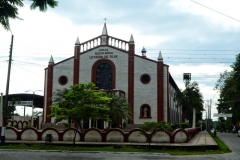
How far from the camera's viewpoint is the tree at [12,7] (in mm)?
4273

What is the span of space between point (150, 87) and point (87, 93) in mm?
20009

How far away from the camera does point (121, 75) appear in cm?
4344

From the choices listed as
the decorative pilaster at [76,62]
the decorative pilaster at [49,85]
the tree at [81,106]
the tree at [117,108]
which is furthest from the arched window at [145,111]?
the tree at [81,106]

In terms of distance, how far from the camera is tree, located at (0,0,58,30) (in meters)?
4.27

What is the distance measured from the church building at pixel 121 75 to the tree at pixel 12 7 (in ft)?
119

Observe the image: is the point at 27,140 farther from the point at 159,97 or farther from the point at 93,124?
the point at 159,97

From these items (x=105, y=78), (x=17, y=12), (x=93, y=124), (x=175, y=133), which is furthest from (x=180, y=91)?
(x=17, y=12)

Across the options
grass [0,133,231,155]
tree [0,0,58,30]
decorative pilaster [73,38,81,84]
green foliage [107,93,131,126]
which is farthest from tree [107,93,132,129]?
tree [0,0,58,30]

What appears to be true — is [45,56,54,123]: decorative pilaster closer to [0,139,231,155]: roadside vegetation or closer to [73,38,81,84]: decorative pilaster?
[73,38,81,84]: decorative pilaster

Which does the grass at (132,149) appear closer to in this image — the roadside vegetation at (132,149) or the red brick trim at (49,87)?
the roadside vegetation at (132,149)

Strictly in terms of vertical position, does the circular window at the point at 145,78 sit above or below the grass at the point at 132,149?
above

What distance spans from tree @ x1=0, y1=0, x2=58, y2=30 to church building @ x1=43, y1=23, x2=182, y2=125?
36302 millimetres

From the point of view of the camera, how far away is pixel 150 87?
42688mm

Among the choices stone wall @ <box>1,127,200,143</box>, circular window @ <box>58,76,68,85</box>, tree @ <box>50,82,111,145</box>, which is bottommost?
stone wall @ <box>1,127,200,143</box>
